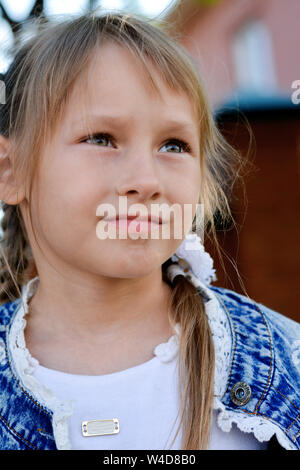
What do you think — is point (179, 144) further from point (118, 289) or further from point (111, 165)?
point (118, 289)

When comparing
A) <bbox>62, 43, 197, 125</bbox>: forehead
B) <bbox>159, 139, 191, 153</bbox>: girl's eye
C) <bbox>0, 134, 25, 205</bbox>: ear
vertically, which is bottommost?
<bbox>0, 134, 25, 205</bbox>: ear

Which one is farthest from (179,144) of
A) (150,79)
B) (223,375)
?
(223,375)

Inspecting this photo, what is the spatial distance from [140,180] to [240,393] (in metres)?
0.48

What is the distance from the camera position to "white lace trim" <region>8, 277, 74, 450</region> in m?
1.05

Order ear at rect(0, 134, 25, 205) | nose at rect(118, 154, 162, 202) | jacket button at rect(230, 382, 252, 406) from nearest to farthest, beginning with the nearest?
nose at rect(118, 154, 162, 202)
jacket button at rect(230, 382, 252, 406)
ear at rect(0, 134, 25, 205)

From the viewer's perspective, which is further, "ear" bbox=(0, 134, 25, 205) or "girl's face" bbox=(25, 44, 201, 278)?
"ear" bbox=(0, 134, 25, 205)

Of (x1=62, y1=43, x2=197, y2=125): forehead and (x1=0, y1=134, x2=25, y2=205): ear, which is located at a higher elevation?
(x1=62, y1=43, x2=197, y2=125): forehead

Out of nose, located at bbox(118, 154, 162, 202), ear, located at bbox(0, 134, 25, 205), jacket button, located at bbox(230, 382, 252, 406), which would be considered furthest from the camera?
ear, located at bbox(0, 134, 25, 205)

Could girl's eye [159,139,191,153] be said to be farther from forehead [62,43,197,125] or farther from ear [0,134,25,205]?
ear [0,134,25,205]

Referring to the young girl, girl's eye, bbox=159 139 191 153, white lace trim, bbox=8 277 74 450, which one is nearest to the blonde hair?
the young girl

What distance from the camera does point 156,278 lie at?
1.25 metres

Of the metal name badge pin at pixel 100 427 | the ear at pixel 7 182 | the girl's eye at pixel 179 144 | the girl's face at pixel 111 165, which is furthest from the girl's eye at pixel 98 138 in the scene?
the metal name badge pin at pixel 100 427

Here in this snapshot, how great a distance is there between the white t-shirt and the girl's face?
214 mm

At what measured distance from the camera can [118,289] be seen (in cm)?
118
